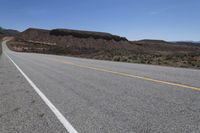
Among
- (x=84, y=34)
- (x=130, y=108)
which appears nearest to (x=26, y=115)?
(x=130, y=108)

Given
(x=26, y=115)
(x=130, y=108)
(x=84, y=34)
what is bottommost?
(x=84, y=34)

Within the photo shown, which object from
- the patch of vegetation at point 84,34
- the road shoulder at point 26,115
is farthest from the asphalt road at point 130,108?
the patch of vegetation at point 84,34

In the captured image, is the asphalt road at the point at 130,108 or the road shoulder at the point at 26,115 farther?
the road shoulder at the point at 26,115

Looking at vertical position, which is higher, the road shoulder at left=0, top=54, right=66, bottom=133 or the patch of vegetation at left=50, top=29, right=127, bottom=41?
the road shoulder at left=0, top=54, right=66, bottom=133

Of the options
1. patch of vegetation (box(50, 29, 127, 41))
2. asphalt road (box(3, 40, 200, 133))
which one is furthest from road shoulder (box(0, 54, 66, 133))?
patch of vegetation (box(50, 29, 127, 41))

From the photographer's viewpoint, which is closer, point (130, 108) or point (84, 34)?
point (130, 108)

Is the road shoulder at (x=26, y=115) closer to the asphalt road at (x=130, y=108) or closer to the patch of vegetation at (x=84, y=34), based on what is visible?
the asphalt road at (x=130, y=108)

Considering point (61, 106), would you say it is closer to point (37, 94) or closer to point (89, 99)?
point (89, 99)

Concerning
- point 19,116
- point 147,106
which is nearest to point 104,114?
point 147,106

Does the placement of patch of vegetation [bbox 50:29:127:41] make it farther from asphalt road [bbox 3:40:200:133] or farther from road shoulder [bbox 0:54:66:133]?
road shoulder [bbox 0:54:66:133]

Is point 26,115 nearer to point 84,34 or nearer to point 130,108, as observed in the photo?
point 130,108

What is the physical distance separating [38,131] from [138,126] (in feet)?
5.24

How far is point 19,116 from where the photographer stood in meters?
5.34

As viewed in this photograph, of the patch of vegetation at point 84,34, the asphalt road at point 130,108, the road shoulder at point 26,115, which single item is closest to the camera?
the asphalt road at point 130,108
